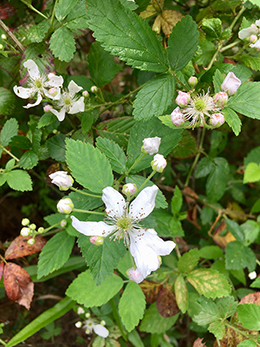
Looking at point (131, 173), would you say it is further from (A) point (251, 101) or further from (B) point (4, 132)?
(B) point (4, 132)

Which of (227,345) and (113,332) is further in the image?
(113,332)

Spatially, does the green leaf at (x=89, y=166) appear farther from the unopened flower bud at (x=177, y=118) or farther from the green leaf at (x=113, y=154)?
the unopened flower bud at (x=177, y=118)

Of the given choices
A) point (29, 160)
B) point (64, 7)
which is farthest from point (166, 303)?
point (64, 7)

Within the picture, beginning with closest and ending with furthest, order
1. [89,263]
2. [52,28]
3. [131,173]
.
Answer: [89,263] < [131,173] < [52,28]

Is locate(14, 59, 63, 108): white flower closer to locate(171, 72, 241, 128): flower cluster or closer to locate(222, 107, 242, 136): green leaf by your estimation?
locate(171, 72, 241, 128): flower cluster

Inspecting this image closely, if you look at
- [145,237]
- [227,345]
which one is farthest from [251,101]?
[227,345]
